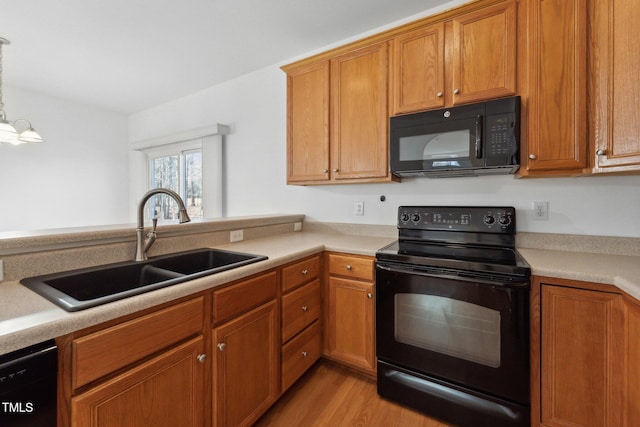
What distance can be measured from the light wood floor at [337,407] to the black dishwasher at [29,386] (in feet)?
3.48

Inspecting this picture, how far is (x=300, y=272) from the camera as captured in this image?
172cm

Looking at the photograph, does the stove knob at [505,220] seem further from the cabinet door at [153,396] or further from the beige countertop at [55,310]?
the cabinet door at [153,396]

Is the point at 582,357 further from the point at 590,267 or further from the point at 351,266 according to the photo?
the point at 351,266

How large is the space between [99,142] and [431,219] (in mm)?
4445

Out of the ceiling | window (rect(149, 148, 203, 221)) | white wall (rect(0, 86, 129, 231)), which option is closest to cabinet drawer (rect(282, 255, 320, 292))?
the ceiling

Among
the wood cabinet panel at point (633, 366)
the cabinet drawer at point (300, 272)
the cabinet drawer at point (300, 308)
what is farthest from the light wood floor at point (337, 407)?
the wood cabinet panel at point (633, 366)

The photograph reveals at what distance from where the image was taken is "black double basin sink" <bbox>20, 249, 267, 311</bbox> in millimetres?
949

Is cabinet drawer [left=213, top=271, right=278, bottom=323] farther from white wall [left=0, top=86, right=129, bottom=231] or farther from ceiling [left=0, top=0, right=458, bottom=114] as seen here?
white wall [left=0, top=86, right=129, bottom=231]

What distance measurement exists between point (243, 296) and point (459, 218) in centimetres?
146

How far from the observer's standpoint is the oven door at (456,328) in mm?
1340

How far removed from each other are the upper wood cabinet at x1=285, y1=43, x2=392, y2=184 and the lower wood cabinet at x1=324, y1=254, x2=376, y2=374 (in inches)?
25.7

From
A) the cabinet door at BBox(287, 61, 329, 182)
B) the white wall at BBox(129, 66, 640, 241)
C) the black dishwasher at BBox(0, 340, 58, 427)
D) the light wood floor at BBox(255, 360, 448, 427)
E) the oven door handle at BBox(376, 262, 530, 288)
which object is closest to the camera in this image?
the black dishwasher at BBox(0, 340, 58, 427)

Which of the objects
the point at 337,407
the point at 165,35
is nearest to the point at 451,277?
the point at 337,407

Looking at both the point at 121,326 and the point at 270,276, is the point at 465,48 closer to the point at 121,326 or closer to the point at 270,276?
the point at 270,276
